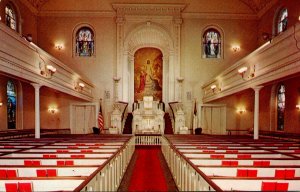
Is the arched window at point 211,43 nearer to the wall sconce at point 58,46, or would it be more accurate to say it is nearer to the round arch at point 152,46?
the round arch at point 152,46

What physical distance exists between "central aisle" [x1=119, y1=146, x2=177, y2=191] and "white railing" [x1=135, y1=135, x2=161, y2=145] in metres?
3.96

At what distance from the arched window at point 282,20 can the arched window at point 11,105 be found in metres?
17.6

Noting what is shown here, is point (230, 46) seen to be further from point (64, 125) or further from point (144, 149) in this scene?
point (64, 125)

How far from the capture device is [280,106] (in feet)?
62.7

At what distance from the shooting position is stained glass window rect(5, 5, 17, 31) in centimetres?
1983

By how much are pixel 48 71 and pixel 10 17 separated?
26.1ft

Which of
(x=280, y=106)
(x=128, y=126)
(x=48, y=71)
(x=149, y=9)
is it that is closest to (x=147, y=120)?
(x=128, y=126)

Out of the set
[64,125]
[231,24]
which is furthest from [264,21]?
[64,125]

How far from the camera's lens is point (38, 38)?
25.1m

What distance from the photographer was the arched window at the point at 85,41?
84.2ft

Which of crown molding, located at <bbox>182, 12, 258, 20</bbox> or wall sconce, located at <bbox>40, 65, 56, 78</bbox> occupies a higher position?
crown molding, located at <bbox>182, 12, 258, 20</bbox>

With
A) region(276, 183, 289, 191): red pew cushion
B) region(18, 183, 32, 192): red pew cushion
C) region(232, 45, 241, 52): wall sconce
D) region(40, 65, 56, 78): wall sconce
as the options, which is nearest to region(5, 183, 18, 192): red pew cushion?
region(18, 183, 32, 192): red pew cushion

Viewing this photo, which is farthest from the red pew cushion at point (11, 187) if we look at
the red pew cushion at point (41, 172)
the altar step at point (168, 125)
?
the altar step at point (168, 125)

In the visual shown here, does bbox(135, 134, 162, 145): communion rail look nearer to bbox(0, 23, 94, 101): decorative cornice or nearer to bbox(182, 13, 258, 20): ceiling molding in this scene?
bbox(0, 23, 94, 101): decorative cornice
